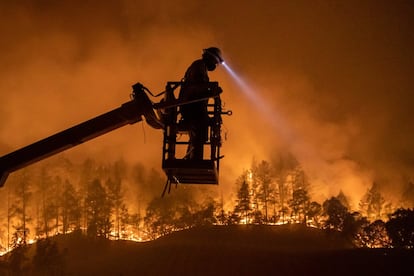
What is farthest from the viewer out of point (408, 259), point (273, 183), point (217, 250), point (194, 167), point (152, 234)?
point (273, 183)

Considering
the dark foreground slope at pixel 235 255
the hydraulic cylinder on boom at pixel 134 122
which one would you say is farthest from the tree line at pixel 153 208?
the hydraulic cylinder on boom at pixel 134 122

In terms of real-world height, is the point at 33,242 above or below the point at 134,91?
above

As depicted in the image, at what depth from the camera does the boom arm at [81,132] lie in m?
10.6

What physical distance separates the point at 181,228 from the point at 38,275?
33.9m

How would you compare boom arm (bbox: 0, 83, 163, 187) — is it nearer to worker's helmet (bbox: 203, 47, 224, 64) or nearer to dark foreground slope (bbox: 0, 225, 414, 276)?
worker's helmet (bbox: 203, 47, 224, 64)

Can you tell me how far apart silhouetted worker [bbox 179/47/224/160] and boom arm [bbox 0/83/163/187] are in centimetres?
77

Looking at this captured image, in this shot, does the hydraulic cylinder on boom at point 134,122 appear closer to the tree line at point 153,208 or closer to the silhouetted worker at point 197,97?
the silhouetted worker at point 197,97

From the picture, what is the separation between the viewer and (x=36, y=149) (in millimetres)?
10766

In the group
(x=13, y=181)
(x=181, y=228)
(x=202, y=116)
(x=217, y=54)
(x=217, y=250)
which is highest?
(x=13, y=181)

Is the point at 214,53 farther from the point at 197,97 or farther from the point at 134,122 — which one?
the point at 134,122

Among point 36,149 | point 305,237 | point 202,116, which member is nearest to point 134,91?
point 202,116

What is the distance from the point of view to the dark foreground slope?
66.8 m

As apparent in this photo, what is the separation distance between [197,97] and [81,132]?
266 centimetres

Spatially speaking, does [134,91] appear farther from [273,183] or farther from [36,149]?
[273,183]
